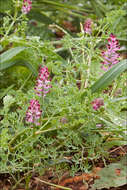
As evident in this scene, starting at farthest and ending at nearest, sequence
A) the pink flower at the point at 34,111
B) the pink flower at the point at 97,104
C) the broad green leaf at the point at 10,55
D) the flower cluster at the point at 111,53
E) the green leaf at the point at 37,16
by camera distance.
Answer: the green leaf at the point at 37,16
the broad green leaf at the point at 10,55
the flower cluster at the point at 111,53
the pink flower at the point at 97,104
the pink flower at the point at 34,111

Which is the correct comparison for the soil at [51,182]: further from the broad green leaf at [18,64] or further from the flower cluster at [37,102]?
the broad green leaf at [18,64]

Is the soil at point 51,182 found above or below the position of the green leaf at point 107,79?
below

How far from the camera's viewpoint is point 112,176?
1234 mm

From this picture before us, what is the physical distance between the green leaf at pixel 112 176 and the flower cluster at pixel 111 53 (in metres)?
0.39

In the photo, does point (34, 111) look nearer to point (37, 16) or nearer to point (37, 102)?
point (37, 102)

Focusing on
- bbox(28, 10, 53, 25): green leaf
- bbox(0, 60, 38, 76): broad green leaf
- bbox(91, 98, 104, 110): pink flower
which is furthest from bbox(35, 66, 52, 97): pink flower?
bbox(28, 10, 53, 25): green leaf

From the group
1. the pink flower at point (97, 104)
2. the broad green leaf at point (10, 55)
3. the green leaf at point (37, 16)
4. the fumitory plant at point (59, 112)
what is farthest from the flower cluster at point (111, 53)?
the green leaf at point (37, 16)

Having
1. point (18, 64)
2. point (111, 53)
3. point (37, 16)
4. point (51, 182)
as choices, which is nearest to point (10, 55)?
point (18, 64)

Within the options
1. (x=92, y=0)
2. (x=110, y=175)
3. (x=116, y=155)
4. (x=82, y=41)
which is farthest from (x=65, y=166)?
(x=92, y=0)

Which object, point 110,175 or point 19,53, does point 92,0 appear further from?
point 110,175

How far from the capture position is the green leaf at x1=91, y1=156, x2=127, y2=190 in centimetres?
119

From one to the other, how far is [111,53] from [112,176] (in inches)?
18.3

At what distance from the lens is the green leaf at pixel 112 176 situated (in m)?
1.19

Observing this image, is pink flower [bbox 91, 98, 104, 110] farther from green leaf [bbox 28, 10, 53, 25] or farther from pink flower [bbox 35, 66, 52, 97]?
green leaf [bbox 28, 10, 53, 25]
